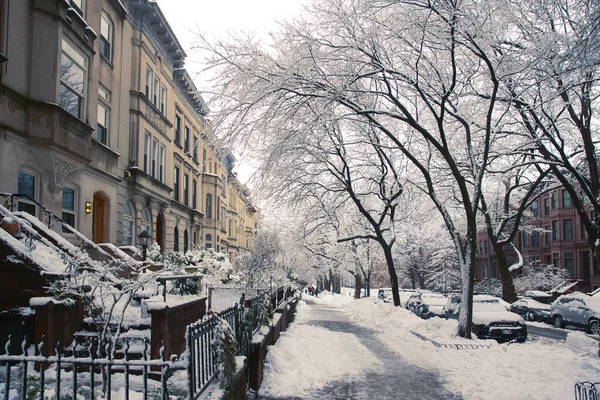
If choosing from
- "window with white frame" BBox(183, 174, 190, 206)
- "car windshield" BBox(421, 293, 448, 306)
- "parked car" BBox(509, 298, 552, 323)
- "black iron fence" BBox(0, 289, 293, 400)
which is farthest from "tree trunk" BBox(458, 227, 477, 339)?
"window with white frame" BBox(183, 174, 190, 206)

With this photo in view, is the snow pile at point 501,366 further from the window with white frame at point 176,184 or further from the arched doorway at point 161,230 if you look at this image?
the window with white frame at point 176,184

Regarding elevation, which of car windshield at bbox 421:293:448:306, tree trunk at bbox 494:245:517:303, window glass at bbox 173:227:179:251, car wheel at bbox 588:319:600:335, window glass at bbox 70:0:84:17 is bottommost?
car wheel at bbox 588:319:600:335

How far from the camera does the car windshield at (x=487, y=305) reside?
18.3m

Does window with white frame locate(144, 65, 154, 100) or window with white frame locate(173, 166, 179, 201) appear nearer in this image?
window with white frame locate(144, 65, 154, 100)

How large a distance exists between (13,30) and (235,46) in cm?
520

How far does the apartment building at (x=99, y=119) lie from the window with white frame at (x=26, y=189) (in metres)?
0.03

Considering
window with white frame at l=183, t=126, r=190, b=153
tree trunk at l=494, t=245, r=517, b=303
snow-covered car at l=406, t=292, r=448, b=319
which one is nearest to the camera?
tree trunk at l=494, t=245, r=517, b=303

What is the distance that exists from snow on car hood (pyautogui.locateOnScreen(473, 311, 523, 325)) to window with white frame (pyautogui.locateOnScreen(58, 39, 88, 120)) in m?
14.2

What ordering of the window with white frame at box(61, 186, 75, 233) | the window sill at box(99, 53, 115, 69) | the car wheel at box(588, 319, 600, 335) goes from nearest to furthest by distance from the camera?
the window with white frame at box(61, 186, 75, 233) < the window sill at box(99, 53, 115, 69) < the car wheel at box(588, 319, 600, 335)

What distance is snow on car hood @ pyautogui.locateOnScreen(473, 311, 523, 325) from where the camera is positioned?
16.6 m

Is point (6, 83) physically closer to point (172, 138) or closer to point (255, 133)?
point (255, 133)

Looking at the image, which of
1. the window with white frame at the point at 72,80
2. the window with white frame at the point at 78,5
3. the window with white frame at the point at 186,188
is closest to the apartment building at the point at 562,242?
the window with white frame at the point at 186,188

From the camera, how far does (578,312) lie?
21422 millimetres

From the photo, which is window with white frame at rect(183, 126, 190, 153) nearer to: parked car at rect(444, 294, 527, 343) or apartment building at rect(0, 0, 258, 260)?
apartment building at rect(0, 0, 258, 260)
